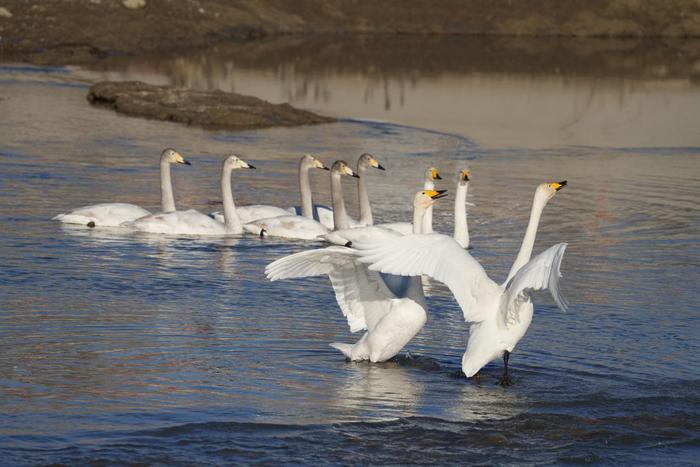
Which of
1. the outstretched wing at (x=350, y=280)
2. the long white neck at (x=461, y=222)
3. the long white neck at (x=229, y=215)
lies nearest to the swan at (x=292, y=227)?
the long white neck at (x=229, y=215)

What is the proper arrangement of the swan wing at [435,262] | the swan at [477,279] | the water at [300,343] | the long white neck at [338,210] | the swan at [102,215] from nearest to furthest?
1. the water at [300,343]
2. the swan at [477,279]
3. the swan wing at [435,262]
4. the swan at [102,215]
5. the long white neck at [338,210]

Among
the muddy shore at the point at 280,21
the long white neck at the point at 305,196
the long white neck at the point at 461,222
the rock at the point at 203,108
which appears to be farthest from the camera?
the muddy shore at the point at 280,21

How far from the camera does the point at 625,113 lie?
32250 millimetres

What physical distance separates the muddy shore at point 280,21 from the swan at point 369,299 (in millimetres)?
32269

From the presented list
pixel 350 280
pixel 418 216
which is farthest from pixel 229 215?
pixel 350 280

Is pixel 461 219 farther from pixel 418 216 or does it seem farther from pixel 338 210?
pixel 418 216

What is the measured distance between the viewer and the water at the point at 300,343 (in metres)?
8.24

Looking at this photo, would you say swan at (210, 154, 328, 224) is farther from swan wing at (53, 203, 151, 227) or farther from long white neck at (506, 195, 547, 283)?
long white neck at (506, 195, 547, 283)

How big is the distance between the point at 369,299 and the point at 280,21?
165 feet

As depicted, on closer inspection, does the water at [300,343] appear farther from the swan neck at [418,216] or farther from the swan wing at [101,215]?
the swan neck at [418,216]

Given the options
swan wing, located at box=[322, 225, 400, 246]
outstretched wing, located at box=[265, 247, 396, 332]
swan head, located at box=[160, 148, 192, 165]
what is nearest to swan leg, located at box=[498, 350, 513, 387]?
outstretched wing, located at box=[265, 247, 396, 332]

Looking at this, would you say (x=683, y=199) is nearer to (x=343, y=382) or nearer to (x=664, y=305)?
(x=664, y=305)

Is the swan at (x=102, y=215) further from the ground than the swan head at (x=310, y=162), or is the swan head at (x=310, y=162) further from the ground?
the swan head at (x=310, y=162)

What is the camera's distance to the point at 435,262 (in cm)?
881
